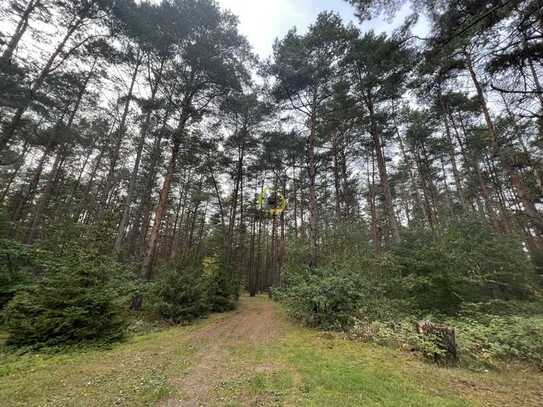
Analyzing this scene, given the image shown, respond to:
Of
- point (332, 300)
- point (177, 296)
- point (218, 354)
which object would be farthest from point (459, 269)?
point (177, 296)

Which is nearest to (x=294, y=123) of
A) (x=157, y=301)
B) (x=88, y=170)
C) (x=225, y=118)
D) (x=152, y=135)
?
(x=225, y=118)

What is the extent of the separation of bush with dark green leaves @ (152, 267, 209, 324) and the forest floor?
2.53 meters

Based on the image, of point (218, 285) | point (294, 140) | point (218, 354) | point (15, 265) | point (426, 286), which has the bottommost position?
point (218, 354)

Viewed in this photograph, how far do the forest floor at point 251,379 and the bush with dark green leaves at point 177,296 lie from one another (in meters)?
2.53

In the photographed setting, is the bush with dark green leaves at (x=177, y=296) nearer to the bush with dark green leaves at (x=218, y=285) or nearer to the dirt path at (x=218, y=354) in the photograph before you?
the dirt path at (x=218, y=354)

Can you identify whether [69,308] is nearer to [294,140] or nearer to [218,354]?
[218,354]

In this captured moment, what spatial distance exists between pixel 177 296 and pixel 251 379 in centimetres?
531

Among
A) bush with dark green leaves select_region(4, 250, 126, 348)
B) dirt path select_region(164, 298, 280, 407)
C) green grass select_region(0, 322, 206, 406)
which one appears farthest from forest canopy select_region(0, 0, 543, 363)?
dirt path select_region(164, 298, 280, 407)

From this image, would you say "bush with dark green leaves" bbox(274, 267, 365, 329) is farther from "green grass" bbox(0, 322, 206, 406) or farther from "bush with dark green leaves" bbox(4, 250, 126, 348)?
"bush with dark green leaves" bbox(4, 250, 126, 348)

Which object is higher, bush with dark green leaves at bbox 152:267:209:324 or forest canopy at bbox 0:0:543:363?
forest canopy at bbox 0:0:543:363

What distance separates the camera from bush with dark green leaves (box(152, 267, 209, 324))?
7.55 meters

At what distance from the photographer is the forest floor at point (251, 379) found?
2.79m

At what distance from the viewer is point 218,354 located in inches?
183

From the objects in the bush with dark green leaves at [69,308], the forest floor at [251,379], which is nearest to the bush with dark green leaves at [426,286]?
the forest floor at [251,379]
